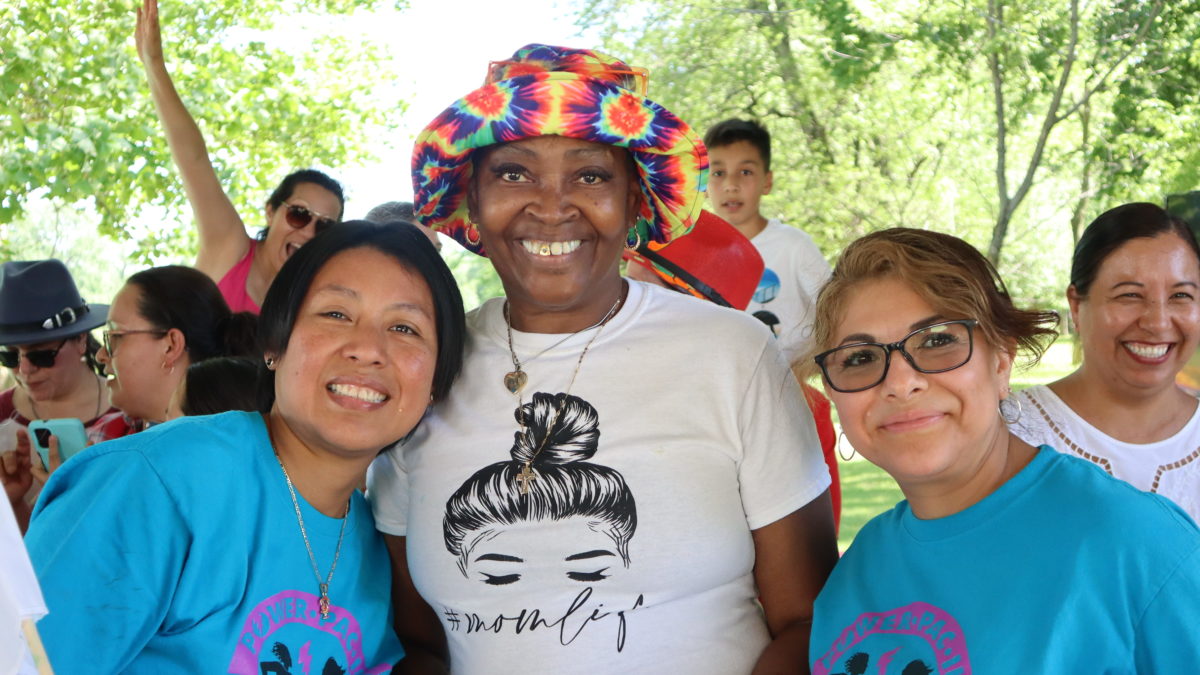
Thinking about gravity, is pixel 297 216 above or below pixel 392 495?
above

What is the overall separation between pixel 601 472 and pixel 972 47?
11.0 metres

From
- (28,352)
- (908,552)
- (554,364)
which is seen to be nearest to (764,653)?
(908,552)

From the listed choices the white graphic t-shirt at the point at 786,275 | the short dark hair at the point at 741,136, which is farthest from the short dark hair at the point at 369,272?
the short dark hair at the point at 741,136

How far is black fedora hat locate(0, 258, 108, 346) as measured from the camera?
15.1ft

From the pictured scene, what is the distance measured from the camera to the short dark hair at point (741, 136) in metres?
6.73

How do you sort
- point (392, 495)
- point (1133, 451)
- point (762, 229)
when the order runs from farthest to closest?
point (762, 229)
point (1133, 451)
point (392, 495)

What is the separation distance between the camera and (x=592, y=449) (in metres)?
2.30

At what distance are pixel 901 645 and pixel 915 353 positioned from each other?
515 mm

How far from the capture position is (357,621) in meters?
2.34

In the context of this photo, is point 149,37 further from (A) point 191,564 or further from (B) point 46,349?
(A) point 191,564

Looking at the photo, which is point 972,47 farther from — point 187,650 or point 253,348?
point 187,650

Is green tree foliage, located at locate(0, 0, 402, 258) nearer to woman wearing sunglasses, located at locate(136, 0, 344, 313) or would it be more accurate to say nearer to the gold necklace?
woman wearing sunglasses, located at locate(136, 0, 344, 313)

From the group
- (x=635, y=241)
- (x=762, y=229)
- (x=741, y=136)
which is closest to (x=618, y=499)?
(x=635, y=241)

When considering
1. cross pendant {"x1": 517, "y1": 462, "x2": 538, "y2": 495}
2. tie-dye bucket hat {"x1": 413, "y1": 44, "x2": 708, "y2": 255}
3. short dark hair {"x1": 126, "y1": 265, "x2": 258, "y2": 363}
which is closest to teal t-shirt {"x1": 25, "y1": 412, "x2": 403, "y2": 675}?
cross pendant {"x1": 517, "y1": 462, "x2": 538, "y2": 495}
